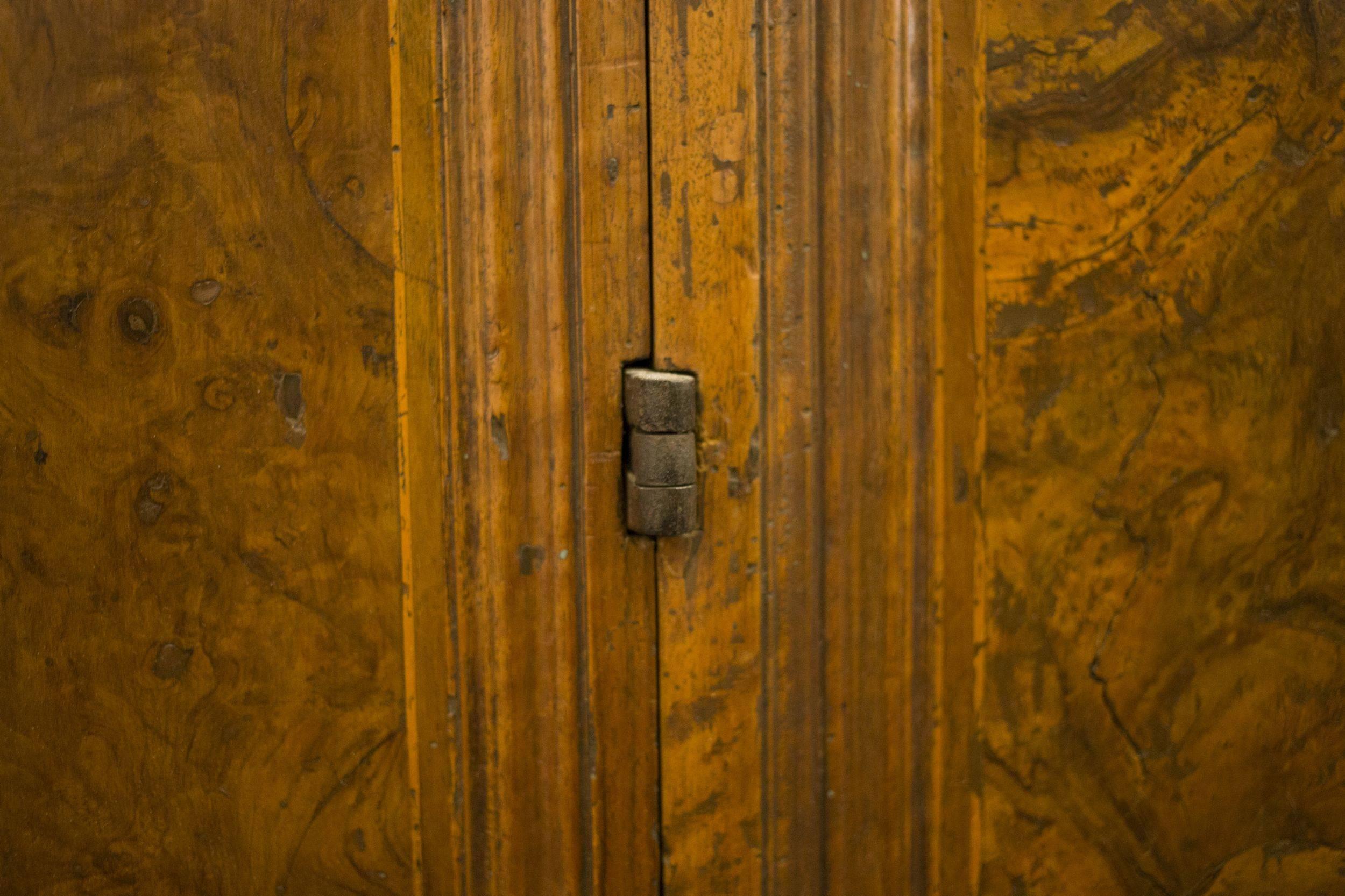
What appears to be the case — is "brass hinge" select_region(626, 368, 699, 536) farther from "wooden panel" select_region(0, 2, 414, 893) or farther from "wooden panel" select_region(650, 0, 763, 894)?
"wooden panel" select_region(0, 2, 414, 893)

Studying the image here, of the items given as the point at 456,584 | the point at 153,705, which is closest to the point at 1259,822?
the point at 456,584

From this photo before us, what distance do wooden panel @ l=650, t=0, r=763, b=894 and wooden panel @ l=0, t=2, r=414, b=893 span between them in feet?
0.62

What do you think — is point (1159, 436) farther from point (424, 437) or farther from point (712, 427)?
point (424, 437)

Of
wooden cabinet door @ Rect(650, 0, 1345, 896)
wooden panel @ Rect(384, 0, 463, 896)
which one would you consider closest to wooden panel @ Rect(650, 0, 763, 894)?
wooden cabinet door @ Rect(650, 0, 1345, 896)

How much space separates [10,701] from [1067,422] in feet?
2.51

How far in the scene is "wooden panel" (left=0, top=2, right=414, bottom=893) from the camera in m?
0.65

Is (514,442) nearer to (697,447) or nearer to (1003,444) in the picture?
(697,447)

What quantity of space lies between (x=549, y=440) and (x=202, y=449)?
0.82 ft

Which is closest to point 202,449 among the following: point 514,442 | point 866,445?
point 514,442

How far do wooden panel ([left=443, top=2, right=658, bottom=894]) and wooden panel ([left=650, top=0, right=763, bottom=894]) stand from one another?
0.05ft

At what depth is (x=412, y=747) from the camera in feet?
2.18

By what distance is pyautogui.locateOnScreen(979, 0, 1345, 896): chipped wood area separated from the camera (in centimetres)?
65

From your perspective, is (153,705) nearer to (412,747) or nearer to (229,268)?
(412,747)

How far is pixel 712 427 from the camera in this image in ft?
2.00
